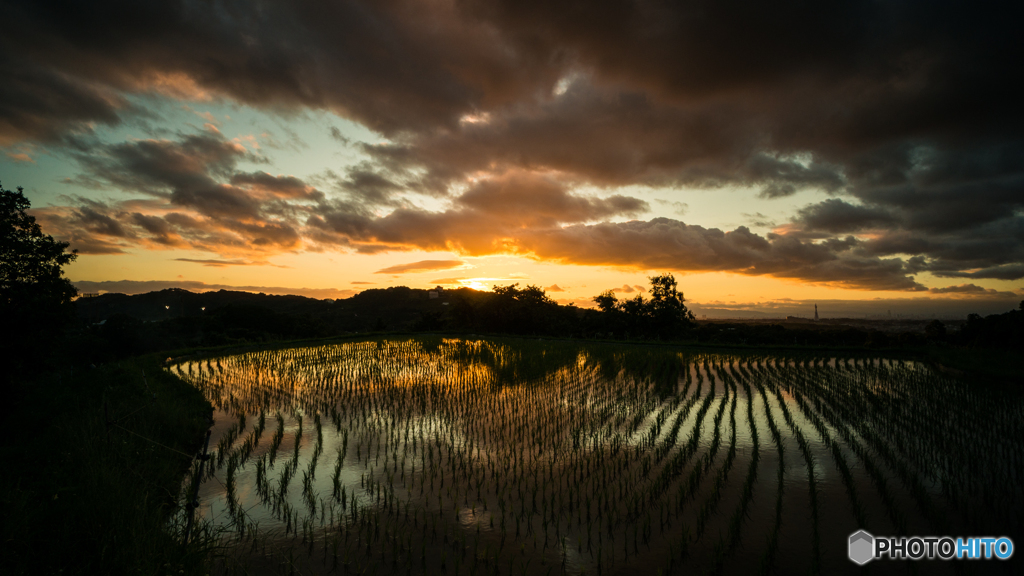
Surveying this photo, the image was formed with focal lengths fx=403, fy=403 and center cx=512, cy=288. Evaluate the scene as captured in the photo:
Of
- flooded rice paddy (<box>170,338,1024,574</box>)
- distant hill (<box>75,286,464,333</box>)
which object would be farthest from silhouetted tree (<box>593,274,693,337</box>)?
distant hill (<box>75,286,464,333</box>)

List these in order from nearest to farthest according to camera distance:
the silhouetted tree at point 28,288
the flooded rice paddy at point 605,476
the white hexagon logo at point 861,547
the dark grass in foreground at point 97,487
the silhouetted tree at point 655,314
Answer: the dark grass in foreground at point 97,487
the white hexagon logo at point 861,547
the flooded rice paddy at point 605,476
the silhouetted tree at point 28,288
the silhouetted tree at point 655,314

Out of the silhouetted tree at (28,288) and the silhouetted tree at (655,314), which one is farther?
the silhouetted tree at (655,314)

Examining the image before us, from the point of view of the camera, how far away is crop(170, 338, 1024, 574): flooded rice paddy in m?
4.70

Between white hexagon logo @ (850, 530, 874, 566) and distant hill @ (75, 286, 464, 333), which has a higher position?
distant hill @ (75, 286, 464, 333)

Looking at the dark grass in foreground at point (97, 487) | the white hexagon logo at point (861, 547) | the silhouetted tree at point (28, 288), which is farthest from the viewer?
the silhouetted tree at point (28, 288)

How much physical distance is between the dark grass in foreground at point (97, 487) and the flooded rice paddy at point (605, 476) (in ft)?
2.09

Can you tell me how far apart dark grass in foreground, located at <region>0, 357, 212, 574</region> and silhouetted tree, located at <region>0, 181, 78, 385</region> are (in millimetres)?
1264

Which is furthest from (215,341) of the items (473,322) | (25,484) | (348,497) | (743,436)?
(743,436)

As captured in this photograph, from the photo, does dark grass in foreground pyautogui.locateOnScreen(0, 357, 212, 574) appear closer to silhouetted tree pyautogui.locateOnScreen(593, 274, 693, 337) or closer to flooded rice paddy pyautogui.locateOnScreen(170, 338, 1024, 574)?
flooded rice paddy pyautogui.locateOnScreen(170, 338, 1024, 574)

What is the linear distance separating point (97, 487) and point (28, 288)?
10.5 meters

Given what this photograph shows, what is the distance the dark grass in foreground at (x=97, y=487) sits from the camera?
392cm

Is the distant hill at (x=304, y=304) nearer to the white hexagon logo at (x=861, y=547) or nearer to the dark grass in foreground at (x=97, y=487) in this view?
the dark grass in foreground at (x=97, y=487)

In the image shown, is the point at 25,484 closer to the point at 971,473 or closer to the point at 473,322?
the point at 971,473

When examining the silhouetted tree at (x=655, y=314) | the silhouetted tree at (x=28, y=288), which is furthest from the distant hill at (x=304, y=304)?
the silhouetted tree at (x=28, y=288)
